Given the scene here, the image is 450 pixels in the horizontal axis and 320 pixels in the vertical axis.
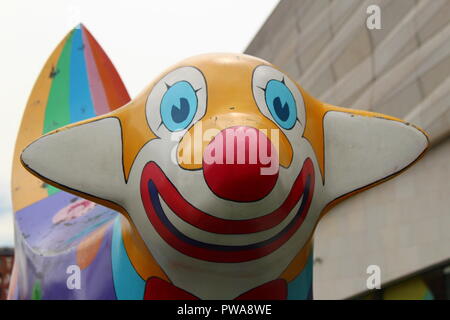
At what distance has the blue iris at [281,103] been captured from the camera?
149 inches

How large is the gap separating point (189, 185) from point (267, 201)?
0.37 m

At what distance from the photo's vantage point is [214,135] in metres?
3.46

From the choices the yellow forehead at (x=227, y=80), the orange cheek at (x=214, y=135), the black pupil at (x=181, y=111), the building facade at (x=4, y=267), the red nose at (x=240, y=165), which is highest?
the building facade at (x=4, y=267)

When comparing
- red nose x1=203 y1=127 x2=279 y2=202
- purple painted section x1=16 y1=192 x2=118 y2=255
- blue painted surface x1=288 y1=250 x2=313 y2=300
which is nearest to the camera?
red nose x1=203 y1=127 x2=279 y2=202

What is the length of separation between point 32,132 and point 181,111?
115 inches

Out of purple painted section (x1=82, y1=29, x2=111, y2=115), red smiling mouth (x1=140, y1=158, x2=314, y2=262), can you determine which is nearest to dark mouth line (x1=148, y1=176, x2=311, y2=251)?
red smiling mouth (x1=140, y1=158, x2=314, y2=262)

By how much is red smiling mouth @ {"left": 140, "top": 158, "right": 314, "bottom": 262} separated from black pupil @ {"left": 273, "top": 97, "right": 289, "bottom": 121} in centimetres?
26

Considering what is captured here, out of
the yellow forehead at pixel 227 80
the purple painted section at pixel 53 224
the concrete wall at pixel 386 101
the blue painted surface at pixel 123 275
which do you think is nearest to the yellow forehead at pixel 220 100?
the yellow forehead at pixel 227 80

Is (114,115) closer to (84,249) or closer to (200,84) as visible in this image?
(200,84)

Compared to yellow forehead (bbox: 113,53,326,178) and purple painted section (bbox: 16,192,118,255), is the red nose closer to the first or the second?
yellow forehead (bbox: 113,53,326,178)

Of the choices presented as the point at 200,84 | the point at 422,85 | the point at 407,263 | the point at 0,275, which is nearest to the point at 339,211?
the point at 407,263

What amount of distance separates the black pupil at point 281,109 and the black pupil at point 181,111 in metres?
0.45

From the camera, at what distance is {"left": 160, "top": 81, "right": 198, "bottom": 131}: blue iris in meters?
3.71

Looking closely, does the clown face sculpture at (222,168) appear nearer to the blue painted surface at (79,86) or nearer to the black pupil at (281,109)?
the black pupil at (281,109)
